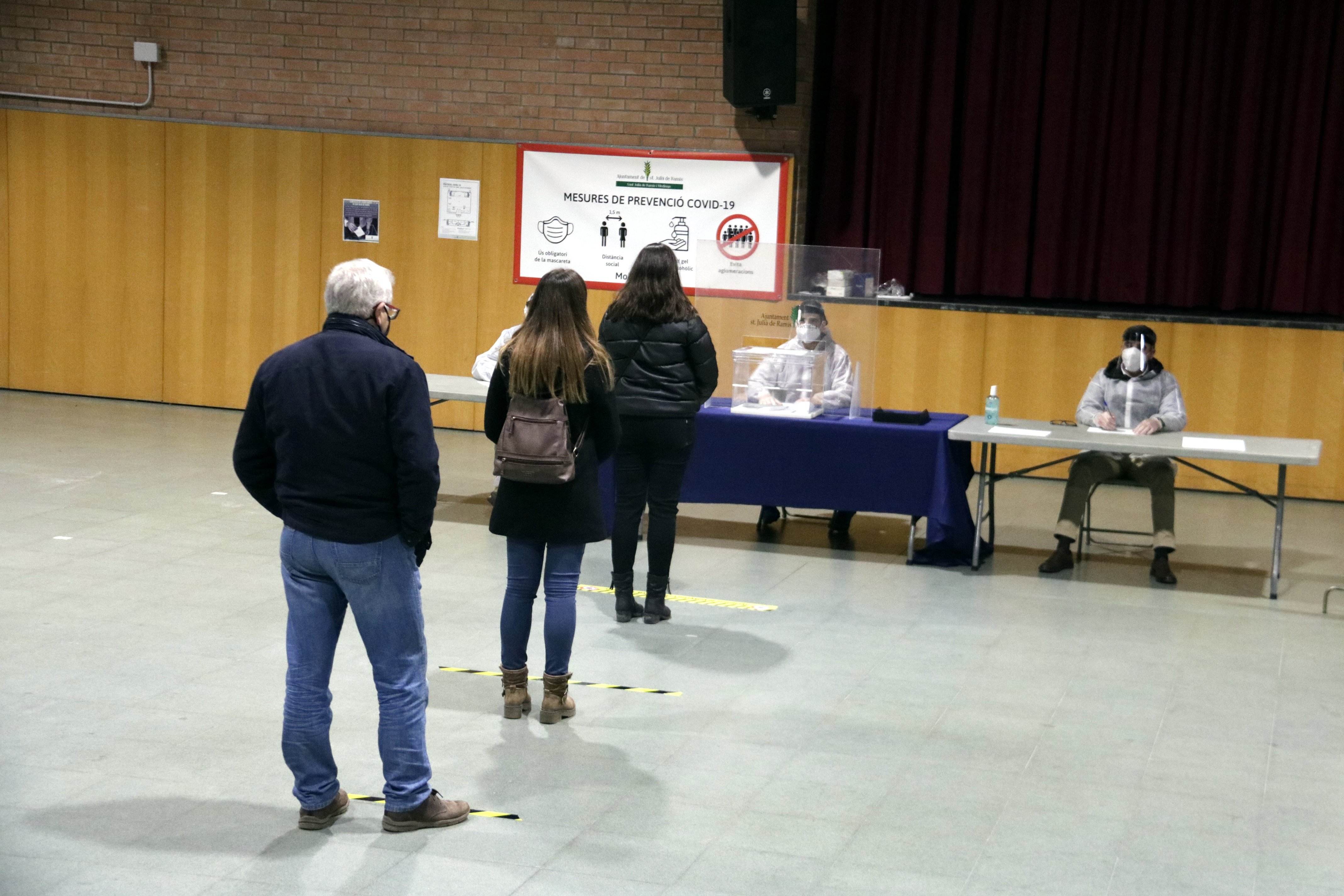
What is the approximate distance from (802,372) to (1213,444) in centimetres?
203

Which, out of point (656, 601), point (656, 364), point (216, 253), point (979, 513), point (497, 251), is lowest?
point (656, 601)

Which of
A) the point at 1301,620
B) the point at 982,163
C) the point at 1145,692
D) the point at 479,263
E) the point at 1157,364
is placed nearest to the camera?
the point at 1145,692

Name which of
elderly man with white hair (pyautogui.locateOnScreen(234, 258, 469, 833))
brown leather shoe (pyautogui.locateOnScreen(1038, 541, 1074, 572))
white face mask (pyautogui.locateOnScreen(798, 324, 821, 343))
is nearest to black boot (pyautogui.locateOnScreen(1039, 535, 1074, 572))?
brown leather shoe (pyautogui.locateOnScreen(1038, 541, 1074, 572))

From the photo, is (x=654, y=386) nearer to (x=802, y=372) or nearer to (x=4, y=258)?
(x=802, y=372)

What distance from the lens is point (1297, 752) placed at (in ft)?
14.6

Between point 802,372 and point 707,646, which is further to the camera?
point 802,372

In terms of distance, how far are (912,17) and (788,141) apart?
1.25 metres

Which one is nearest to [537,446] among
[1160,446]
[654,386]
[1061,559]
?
[654,386]

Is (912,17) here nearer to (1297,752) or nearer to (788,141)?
(788,141)

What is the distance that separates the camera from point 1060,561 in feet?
22.9

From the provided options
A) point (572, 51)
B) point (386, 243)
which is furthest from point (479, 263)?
point (572, 51)

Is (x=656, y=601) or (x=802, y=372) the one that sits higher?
(x=802, y=372)

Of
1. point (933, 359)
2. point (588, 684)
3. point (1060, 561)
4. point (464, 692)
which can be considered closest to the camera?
point (464, 692)

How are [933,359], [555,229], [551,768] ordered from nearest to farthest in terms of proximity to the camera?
[551,768] < [933,359] < [555,229]
